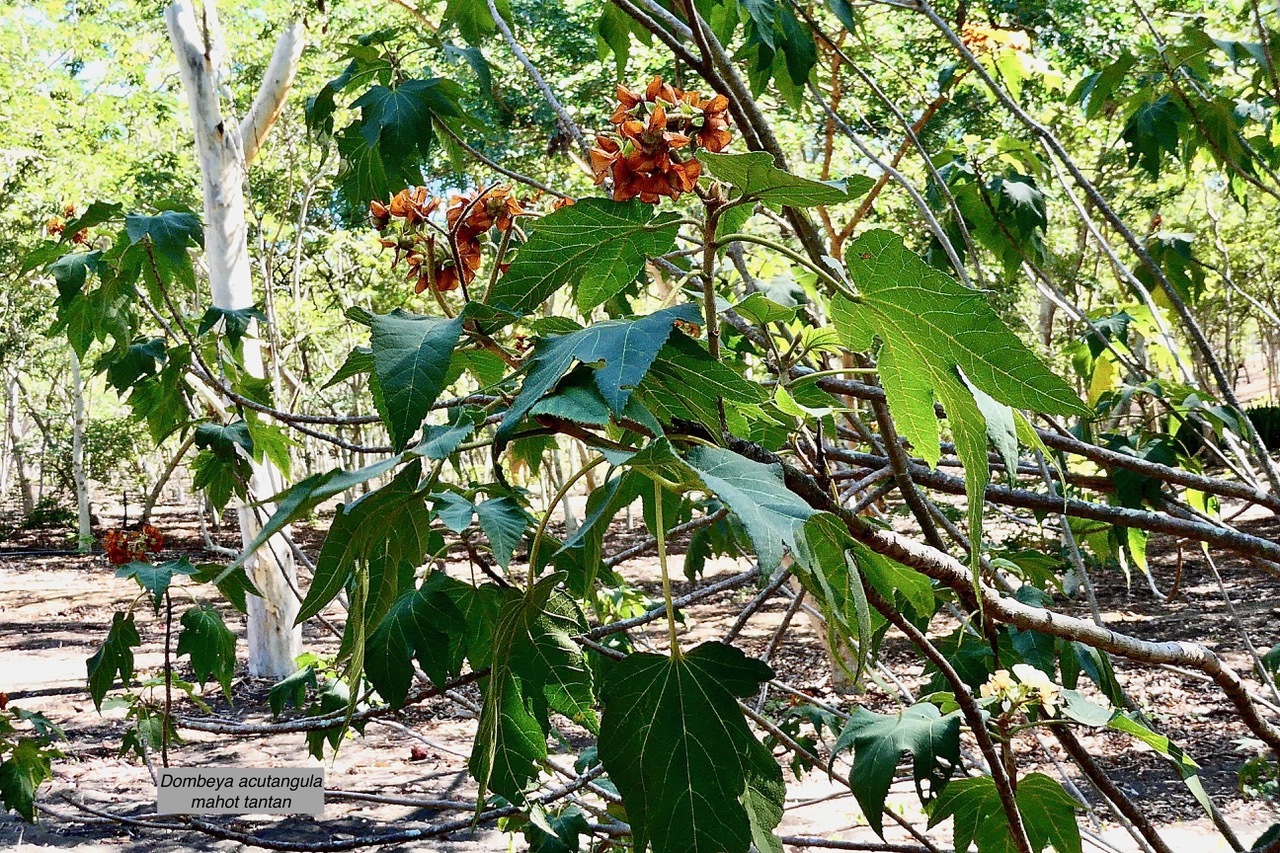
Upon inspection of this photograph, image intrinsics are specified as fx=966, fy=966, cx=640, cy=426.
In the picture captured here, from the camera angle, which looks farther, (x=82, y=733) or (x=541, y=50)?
(x=541, y=50)

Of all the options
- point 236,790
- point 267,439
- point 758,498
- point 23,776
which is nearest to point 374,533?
point 758,498

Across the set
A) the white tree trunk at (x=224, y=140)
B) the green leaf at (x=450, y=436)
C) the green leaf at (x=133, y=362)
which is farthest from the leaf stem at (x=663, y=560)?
the white tree trunk at (x=224, y=140)

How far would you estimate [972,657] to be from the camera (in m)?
1.27

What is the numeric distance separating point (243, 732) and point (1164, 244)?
215 centimetres

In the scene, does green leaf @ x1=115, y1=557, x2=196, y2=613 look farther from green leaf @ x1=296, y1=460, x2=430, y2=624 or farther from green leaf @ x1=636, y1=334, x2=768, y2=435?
green leaf @ x1=636, y1=334, x2=768, y2=435

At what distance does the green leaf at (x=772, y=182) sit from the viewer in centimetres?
57

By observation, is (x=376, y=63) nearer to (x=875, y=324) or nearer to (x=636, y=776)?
(x=875, y=324)

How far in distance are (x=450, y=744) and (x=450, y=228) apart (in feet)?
22.3

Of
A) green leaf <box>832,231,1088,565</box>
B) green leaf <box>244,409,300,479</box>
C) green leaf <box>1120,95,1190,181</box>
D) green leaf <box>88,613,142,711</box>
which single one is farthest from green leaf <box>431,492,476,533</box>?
green leaf <box>1120,95,1190,181</box>

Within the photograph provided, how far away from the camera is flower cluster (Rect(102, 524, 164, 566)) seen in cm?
229

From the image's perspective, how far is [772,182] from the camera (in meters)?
0.58

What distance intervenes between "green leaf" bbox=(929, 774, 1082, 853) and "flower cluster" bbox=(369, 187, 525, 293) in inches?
28.3

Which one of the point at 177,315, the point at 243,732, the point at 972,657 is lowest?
the point at 243,732

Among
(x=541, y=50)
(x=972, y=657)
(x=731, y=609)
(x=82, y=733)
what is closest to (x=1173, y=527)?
(x=972, y=657)
